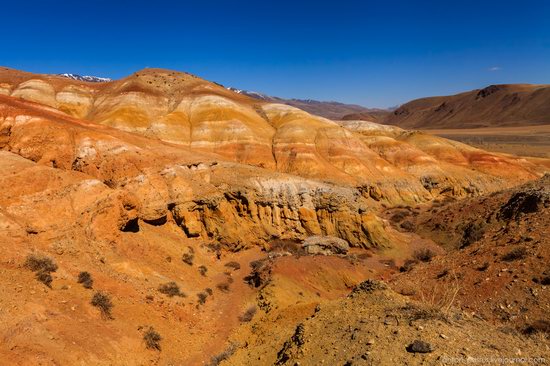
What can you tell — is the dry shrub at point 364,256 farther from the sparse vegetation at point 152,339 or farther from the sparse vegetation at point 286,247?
the sparse vegetation at point 152,339

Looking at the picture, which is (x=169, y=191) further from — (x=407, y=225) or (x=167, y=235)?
(x=407, y=225)

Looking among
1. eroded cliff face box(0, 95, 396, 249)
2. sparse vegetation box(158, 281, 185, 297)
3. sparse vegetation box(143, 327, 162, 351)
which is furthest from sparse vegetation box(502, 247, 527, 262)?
sparse vegetation box(143, 327, 162, 351)

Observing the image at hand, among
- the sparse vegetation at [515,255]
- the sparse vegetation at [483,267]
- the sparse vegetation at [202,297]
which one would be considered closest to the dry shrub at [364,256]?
the sparse vegetation at [483,267]

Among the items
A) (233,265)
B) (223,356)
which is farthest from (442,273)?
(233,265)

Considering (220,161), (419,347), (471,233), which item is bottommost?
(471,233)

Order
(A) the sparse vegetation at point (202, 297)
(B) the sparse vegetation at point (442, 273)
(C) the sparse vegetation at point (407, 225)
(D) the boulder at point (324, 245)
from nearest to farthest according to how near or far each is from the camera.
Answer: (A) the sparse vegetation at point (202, 297), (B) the sparse vegetation at point (442, 273), (D) the boulder at point (324, 245), (C) the sparse vegetation at point (407, 225)
